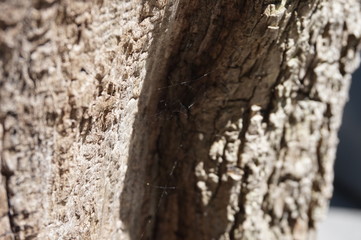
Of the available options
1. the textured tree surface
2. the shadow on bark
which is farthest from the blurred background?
the shadow on bark

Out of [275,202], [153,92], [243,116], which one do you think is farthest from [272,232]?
[153,92]

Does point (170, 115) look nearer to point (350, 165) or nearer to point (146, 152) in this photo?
point (146, 152)

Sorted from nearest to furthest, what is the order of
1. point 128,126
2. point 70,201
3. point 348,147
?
point 70,201, point 128,126, point 348,147

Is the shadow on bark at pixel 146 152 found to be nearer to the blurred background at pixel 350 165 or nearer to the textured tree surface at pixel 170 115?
the textured tree surface at pixel 170 115

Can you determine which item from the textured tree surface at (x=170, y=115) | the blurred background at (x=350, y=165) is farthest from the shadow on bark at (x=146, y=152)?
the blurred background at (x=350, y=165)

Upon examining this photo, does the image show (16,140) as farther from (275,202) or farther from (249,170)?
(275,202)

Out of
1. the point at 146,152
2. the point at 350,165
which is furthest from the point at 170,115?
the point at 350,165
